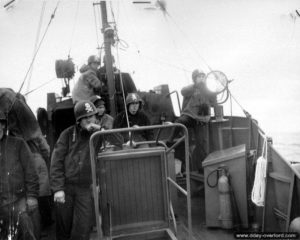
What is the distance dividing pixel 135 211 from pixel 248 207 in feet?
5.37

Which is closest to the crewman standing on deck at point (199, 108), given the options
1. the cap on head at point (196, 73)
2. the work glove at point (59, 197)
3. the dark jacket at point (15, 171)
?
the cap on head at point (196, 73)

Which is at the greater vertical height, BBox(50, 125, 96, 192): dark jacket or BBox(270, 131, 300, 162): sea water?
BBox(50, 125, 96, 192): dark jacket

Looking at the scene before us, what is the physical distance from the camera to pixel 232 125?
611 centimetres

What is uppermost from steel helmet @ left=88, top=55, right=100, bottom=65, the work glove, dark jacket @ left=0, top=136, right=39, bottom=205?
steel helmet @ left=88, top=55, right=100, bottom=65

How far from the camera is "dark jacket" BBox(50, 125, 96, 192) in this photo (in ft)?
11.9

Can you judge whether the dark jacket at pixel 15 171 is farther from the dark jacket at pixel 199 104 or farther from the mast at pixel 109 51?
the mast at pixel 109 51

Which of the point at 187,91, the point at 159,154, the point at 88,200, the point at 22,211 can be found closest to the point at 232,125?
the point at 187,91

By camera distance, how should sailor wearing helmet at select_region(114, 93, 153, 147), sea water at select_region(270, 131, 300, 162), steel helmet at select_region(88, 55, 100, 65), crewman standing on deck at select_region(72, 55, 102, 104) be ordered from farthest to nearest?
sea water at select_region(270, 131, 300, 162)
steel helmet at select_region(88, 55, 100, 65)
crewman standing on deck at select_region(72, 55, 102, 104)
sailor wearing helmet at select_region(114, 93, 153, 147)

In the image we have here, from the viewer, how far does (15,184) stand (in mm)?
3346

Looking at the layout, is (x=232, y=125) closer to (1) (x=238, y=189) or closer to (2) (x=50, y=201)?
(1) (x=238, y=189)

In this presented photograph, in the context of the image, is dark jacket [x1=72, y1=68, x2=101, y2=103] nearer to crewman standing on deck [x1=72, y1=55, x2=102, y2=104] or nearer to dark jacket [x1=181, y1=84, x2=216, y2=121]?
crewman standing on deck [x1=72, y1=55, x2=102, y2=104]

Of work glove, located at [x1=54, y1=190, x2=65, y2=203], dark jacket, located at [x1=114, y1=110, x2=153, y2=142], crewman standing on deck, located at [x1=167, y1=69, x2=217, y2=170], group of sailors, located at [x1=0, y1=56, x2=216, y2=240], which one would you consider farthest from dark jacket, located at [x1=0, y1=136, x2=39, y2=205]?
crewman standing on deck, located at [x1=167, y1=69, x2=217, y2=170]

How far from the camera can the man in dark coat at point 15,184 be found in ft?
10.9

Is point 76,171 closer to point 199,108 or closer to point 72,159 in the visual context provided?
point 72,159
